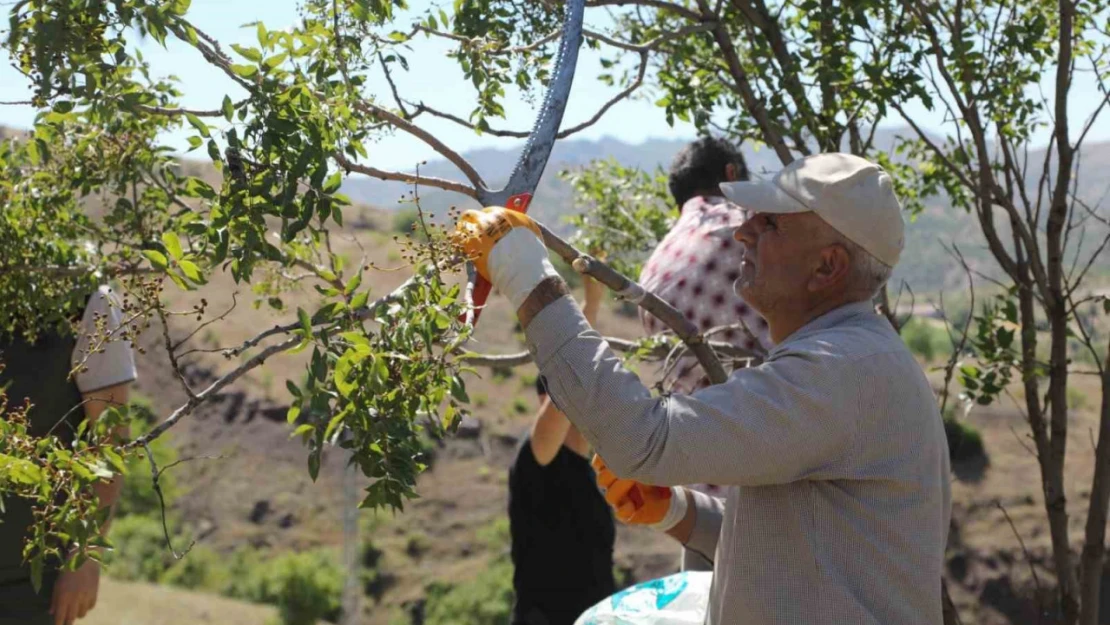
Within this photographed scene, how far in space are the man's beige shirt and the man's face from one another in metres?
0.08

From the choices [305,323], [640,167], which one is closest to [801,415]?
[305,323]

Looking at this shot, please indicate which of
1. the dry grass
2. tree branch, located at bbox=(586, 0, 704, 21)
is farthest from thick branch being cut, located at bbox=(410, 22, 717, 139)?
the dry grass

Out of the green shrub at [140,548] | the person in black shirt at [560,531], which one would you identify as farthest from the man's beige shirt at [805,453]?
the green shrub at [140,548]

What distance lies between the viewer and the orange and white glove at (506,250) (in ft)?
6.00

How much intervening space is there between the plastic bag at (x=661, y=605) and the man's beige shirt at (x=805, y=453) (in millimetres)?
422

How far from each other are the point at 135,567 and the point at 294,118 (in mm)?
27958

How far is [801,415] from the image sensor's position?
174 cm

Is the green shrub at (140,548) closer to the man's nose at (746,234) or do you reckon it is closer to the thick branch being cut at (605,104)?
the thick branch being cut at (605,104)

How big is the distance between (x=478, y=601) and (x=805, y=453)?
2528 centimetres

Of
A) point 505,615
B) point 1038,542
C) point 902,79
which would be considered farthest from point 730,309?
point 505,615

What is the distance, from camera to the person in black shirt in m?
3.88

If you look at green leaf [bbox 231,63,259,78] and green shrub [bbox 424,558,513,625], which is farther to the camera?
green shrub [bbox 424,558,513,625]

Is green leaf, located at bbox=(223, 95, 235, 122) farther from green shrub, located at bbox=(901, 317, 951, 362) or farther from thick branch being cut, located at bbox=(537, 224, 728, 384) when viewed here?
green shrub, located at bbox=(901, 317, 951, 362)

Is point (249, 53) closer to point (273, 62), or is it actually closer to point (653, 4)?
point (273, 62)
